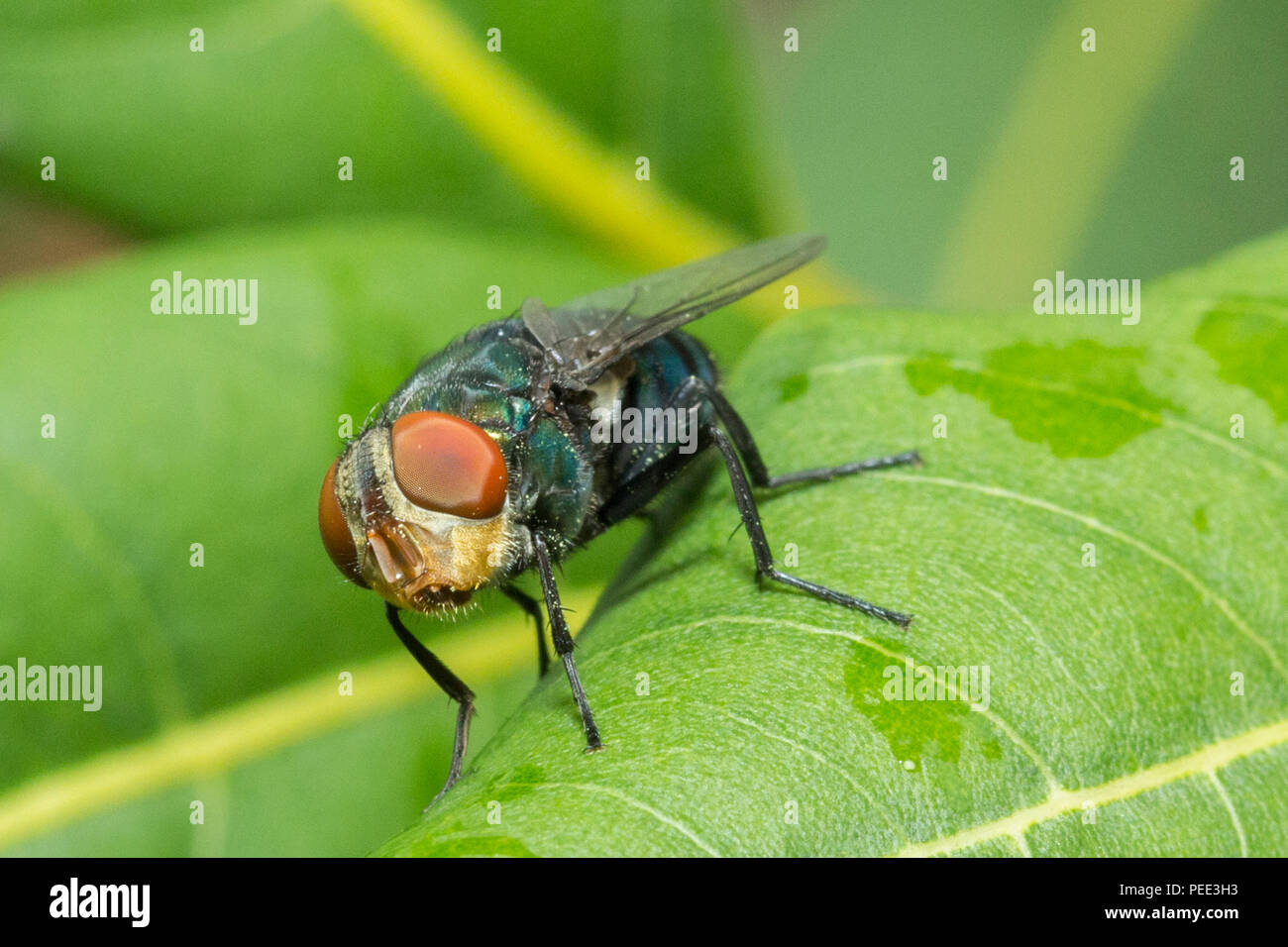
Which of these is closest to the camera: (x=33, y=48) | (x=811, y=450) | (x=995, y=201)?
(x=811, y=450)

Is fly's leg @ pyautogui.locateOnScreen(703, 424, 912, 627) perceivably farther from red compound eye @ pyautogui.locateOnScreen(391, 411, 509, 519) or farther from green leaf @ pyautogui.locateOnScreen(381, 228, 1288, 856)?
red compound eye @ pyautogui.locateOnScreen(391, 411, 509, 519)

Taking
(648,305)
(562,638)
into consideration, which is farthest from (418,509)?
(648,305)

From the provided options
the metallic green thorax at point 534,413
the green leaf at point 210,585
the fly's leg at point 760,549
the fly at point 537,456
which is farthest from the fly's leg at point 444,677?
the fly's leg at point 760,549

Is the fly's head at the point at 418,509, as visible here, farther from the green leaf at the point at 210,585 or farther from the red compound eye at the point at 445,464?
the green leaf at the point at 210,585

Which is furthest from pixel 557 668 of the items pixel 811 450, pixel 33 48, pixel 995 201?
pixel 995 201

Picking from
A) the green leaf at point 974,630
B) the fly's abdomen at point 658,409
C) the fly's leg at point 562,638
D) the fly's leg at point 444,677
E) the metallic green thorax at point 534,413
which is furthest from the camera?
the fly's abdomen at point 658,409

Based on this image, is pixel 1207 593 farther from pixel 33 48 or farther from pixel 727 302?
pixel 33 48
